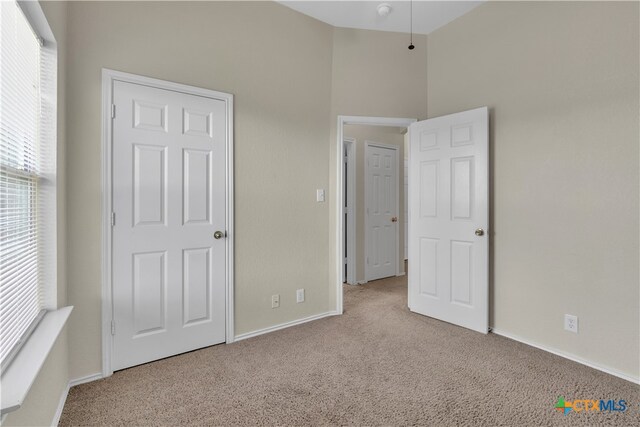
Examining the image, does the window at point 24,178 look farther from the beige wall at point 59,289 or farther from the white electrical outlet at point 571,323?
the white electrical outlet at point 571,323

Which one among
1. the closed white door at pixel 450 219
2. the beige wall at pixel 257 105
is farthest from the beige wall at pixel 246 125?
the closed white door at pixel 450 219

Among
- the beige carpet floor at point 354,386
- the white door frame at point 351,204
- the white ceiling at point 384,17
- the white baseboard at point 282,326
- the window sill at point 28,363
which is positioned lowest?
the beige carpet floor at point 354,386

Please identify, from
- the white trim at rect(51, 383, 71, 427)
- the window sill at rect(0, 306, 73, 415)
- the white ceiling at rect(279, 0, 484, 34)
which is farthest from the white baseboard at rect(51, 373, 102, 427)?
the white ceiling at rect(279, 0, 484, 34)

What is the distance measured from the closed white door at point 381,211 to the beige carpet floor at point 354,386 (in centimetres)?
194

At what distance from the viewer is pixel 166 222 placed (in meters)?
2.31

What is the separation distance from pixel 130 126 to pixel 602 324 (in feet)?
11.1

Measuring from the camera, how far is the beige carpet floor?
171 centimetres

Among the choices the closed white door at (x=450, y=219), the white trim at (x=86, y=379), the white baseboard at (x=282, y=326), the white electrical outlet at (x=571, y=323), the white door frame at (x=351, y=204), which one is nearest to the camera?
the white trim at (x=86, y=379)

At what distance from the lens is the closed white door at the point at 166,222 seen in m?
2.15

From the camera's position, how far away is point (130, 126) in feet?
7.08

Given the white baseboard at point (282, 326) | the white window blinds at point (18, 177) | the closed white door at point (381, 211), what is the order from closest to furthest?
the white window blinds at point (18, 177) < the white baseboard at point (282, 326) < the closed white door at point (381, 211)

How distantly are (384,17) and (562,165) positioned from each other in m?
1.96

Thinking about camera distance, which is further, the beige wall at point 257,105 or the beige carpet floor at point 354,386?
the beige wall at point 257,105

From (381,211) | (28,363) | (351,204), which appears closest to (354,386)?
(28,363)
